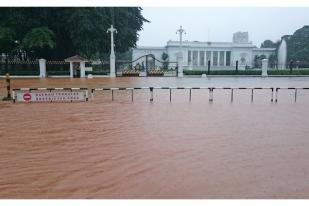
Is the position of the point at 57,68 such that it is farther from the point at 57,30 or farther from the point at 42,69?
the point at 57,30

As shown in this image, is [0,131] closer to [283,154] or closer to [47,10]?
[283,154]

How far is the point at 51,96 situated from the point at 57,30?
1059 inches

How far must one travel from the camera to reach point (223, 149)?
7266 mm

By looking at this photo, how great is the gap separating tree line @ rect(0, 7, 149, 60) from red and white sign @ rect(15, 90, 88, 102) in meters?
21.4

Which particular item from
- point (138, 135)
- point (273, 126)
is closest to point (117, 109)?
point (138, 135)

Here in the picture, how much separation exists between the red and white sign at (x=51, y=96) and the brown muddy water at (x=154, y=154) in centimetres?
266

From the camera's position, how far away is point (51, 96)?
15203 mm

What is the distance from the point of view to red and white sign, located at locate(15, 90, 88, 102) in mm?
14961

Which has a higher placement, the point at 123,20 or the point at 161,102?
the point at 123,20

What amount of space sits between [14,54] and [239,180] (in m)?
41.7

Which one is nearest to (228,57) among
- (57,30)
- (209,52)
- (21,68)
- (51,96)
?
(209,52)

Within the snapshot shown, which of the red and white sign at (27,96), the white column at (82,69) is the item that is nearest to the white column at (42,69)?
the white column at (82,69)

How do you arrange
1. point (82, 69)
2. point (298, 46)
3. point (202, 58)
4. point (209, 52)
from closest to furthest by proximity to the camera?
point (82, 69) < point (298, 46) < point (209, 52) < point (202, 58)

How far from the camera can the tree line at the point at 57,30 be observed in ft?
121
